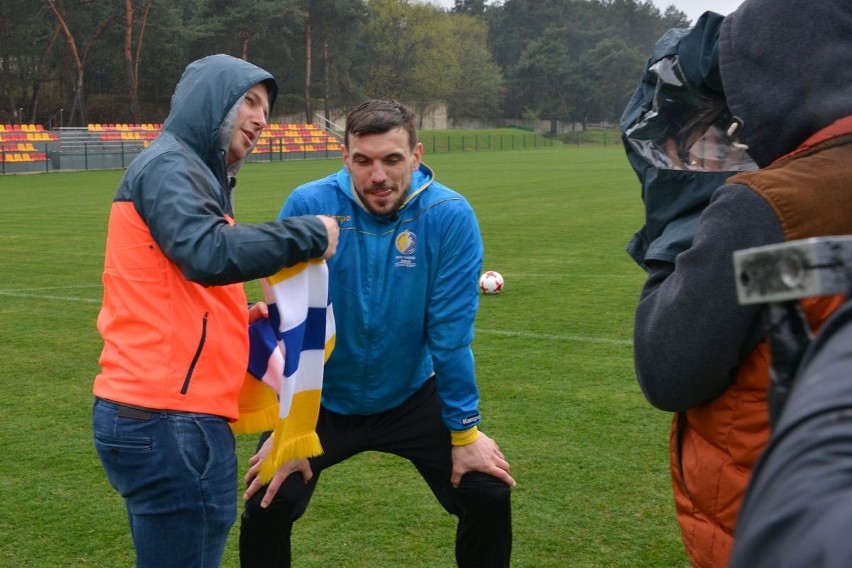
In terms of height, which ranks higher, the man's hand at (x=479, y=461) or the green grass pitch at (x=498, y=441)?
the man's hand at (x=479, y=461)

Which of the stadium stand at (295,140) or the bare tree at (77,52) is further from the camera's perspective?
the bare tree at (77,52)

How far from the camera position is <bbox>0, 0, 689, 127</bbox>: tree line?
54375mm

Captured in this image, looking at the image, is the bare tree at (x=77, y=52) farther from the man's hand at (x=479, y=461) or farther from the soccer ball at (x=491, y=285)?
the man's hand at (x=479, y=461)

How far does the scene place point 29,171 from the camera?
36188mm

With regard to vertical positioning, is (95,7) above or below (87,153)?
above

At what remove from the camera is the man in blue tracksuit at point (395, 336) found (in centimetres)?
407

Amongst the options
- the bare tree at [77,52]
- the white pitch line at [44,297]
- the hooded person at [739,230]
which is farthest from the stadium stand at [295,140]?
the hooded person at [739,230]

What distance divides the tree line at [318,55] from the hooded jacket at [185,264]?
49.6 meters

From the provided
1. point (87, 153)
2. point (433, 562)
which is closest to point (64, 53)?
point (87, 153)

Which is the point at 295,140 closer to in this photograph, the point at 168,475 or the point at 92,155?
the point at 92,155

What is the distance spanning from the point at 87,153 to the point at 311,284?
37968 mm

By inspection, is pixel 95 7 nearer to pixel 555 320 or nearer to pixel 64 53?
pixel 64 53

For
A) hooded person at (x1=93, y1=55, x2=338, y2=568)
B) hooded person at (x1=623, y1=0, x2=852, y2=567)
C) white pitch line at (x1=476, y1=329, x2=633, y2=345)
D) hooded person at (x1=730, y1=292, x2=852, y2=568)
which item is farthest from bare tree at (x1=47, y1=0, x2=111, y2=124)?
hooded person at (x1=730, y1=292, x2=852, y2=568)

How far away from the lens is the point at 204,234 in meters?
2.90
